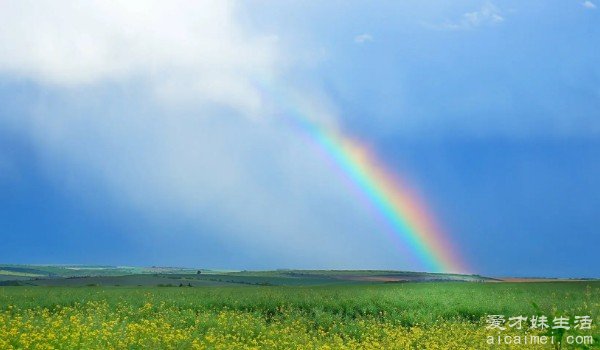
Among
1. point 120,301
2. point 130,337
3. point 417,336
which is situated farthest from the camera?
point 120,301

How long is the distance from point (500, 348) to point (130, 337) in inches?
367

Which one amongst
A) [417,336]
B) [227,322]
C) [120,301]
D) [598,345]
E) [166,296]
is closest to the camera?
[598,345]

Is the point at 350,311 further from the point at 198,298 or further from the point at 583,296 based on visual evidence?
the point at 583,296

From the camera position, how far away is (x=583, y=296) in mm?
31312

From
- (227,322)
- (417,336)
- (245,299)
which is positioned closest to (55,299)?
(245,299)

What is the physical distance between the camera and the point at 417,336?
17500 millimetres

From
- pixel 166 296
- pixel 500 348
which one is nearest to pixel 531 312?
pixel 500 348

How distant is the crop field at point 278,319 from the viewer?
14766mm

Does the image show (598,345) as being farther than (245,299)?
No

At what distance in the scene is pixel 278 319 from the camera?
24312 mm

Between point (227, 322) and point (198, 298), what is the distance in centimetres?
1055

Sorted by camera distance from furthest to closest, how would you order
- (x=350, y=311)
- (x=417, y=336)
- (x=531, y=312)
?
(x=350, y=311) → (x=531, y=312) → (x=417, y=336)

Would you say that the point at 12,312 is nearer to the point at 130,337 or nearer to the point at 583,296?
the point at 130,337

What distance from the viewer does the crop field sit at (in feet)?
48.4
